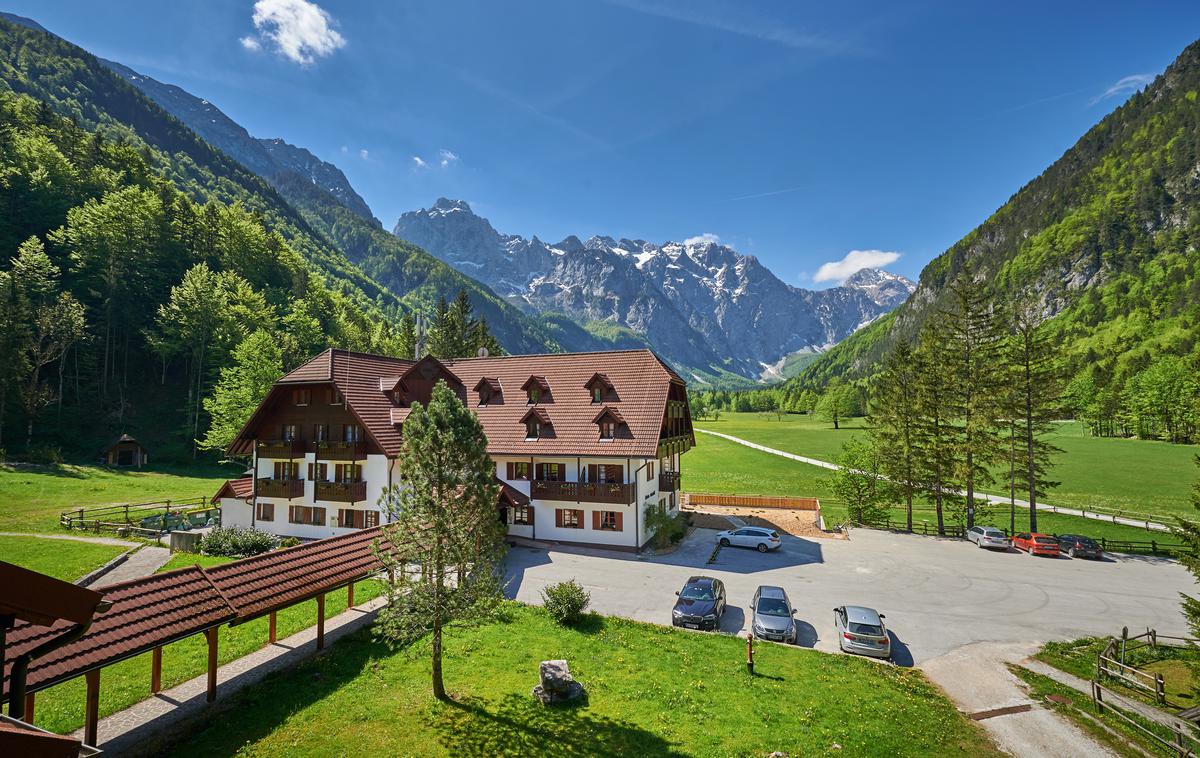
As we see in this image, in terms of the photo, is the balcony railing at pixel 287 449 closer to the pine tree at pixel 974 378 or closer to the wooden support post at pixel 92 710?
the wooden support post at pixel 92 710

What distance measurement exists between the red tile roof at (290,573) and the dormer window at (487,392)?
20456 millimetres

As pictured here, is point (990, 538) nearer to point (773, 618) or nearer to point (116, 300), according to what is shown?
point (773, 618)

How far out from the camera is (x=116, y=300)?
2790 inches

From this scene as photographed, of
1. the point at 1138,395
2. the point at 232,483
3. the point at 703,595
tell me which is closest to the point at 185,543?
the point at 232,483

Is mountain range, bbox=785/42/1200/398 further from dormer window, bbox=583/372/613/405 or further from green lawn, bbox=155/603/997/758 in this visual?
green lawn, bbox=155/603/997/758

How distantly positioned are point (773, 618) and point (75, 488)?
55.8 metres

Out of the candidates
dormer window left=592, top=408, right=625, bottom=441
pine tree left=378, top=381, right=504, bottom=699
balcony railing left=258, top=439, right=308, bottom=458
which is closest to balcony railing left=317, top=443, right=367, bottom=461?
balcony railing left=258, top=439, right=308, bottom=458

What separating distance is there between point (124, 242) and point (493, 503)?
88.5 m

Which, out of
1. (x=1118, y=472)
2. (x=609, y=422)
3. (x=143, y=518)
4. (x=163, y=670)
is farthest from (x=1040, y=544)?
(x=143, y=518)

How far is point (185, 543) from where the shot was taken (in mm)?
31094

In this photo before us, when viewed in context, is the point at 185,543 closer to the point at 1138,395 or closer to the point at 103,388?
the point at 103,388

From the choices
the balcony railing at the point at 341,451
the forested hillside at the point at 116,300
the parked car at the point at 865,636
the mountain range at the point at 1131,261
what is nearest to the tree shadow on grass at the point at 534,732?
the parked car at the point at 865,636

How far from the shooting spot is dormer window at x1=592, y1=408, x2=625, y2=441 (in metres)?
36.0

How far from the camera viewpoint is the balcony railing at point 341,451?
116 feet
